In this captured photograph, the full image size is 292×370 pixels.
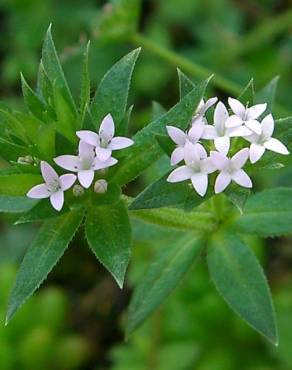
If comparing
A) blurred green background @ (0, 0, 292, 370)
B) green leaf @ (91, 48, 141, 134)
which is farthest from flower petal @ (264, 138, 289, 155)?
blurred green background @ (0, 0, 292, 370)

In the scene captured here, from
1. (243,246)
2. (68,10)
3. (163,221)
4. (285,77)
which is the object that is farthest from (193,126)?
(68,10)

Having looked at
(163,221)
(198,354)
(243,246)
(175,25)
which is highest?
(163,221)

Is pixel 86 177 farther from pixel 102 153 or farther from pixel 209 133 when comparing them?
pixel 209 133

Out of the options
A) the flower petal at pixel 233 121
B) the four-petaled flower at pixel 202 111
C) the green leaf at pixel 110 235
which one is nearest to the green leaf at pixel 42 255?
the green leaf at pixel 110 235

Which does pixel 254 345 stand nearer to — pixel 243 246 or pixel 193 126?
pixel 243 246

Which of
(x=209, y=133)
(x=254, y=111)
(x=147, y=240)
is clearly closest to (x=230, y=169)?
(x=209, y=133)
